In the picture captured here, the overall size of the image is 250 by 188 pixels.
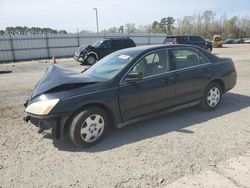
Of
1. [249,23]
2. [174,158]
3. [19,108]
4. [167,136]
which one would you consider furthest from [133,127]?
[249,23]

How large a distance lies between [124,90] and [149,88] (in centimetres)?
55

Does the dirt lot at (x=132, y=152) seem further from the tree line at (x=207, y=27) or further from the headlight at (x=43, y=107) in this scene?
the tree line at (x=207, y=27)

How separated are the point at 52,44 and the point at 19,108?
68.1 feet

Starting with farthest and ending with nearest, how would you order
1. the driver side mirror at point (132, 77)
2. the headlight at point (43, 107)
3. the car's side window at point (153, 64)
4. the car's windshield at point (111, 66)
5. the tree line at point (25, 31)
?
the tree line at point (25, 31)
the car's side window at point (153, 64)
the car's windshield at point (111, 66)
the driver side mirror at point (132, 77)
the headlight at point (43, 107)

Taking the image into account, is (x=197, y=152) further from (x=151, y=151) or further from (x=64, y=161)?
(x=64, y=161)

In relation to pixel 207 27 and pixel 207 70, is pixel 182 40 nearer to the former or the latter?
pixel 207 70

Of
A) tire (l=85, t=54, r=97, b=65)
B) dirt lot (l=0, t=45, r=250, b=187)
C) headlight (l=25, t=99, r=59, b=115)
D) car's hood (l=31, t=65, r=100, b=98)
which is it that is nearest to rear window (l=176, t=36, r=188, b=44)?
tire (l=85, t=54, r=97, b=65)

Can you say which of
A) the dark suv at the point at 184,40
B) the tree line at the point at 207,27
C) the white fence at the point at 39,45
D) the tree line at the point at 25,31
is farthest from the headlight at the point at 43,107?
the tree line at the point at 207,27

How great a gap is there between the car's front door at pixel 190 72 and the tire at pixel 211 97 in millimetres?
174

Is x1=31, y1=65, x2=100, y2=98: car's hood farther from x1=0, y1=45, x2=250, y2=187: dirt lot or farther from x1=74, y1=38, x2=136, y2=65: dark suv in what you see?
x1=74, y1=38, x2=136, y2=65: dark suv

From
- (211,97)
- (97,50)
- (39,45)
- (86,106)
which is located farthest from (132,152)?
(39,45)

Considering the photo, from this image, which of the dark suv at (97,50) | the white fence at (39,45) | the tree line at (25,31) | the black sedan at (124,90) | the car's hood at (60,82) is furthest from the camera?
the tree line at (25,31)

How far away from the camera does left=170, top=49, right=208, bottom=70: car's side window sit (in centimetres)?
555

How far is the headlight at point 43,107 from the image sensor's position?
13.6 feet
